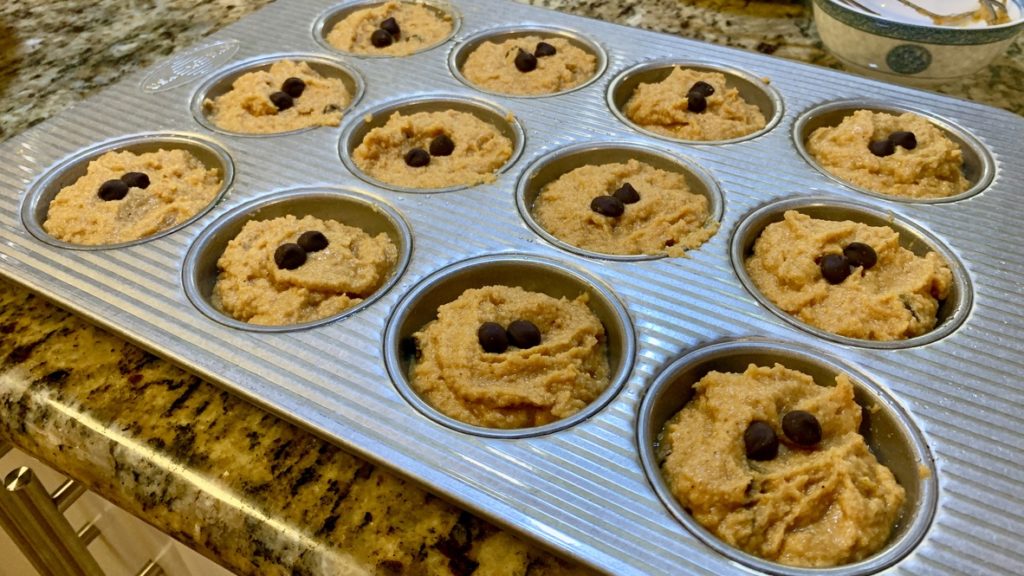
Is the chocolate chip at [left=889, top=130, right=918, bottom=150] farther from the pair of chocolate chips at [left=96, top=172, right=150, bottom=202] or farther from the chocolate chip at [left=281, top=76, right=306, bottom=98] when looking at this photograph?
the pair of chocolate chips at [left=96, top=172, right=150, bottom=202]

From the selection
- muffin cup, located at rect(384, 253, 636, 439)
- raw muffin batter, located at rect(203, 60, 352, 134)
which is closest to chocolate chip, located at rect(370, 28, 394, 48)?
raw muffin batter, located at rect(203, 60, 352, 134)

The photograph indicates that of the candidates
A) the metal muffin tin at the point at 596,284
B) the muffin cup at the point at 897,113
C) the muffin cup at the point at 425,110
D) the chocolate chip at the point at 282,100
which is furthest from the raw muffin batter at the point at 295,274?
the muffin cup at the point at 897,113

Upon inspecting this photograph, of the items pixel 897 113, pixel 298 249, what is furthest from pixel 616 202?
pixel 897 113

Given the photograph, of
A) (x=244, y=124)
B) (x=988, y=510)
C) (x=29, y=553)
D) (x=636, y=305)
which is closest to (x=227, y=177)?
(x=244, y=124)

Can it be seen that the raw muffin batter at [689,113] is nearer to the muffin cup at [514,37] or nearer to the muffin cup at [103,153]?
the muffin cup at [514,37]

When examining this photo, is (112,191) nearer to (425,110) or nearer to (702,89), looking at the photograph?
(425,110)

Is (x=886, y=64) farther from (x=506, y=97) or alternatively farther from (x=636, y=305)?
(x=636, y=305)
